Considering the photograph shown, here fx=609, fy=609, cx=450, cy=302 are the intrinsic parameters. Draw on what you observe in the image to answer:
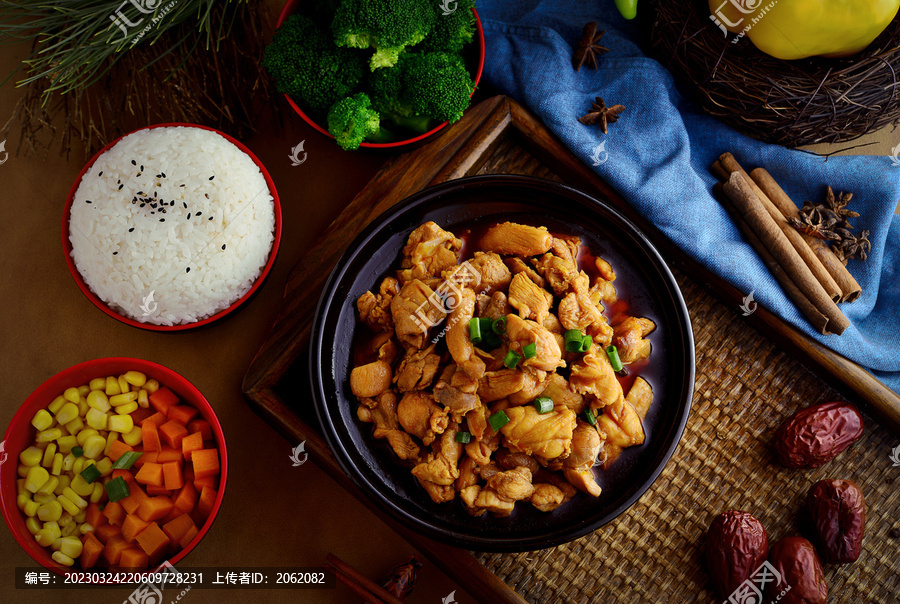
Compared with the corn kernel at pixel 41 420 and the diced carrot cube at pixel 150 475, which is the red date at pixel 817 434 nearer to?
the diced carrot cube at pixel 150 475

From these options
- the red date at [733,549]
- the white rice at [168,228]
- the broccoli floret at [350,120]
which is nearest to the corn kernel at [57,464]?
the white rice at [168,228]

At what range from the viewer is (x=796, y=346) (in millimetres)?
2625

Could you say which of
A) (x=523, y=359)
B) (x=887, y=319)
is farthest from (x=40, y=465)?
(x=887, y=319)

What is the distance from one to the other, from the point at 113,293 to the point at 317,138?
3.88 ft

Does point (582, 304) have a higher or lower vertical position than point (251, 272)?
higher

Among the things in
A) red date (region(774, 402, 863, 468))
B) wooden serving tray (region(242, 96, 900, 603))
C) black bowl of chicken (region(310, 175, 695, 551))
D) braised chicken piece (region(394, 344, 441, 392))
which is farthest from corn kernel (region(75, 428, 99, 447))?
red date (region(774, 402, 863, 468))

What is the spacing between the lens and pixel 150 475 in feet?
8.31

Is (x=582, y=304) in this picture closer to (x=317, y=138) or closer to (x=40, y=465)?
(x=317, y=138)

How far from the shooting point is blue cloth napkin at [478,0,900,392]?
264cm

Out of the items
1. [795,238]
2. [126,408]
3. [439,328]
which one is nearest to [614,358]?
[439,328]

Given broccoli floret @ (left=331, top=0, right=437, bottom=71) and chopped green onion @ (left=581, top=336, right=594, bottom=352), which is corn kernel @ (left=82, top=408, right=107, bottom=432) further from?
chopped green onion @ (left=581, top=336, right=594, bottom=352)

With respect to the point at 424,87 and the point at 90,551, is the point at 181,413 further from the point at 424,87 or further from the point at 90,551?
the point at 424,87

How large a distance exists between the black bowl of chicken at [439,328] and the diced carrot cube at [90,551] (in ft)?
4.00

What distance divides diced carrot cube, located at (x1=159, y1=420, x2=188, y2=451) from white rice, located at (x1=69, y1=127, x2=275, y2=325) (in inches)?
17.3
